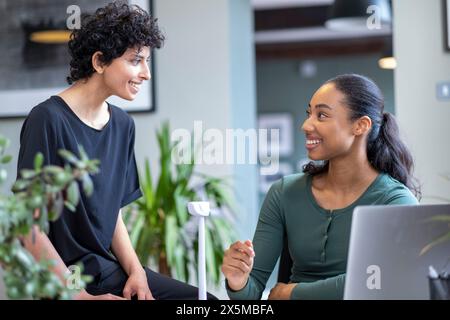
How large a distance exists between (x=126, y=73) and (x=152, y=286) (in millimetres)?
591

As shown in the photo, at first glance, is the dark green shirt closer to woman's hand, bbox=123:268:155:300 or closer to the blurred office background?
woman's hand, bbox=123:268:155:300

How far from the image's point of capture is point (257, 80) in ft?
35.4

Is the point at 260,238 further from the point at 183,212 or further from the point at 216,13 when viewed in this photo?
the point at 216,13

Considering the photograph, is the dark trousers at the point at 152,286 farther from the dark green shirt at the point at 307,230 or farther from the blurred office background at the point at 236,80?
the blurred office background at the point at 236,80

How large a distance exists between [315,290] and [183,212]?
2182mm

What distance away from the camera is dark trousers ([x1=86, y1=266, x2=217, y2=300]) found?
7.06ft

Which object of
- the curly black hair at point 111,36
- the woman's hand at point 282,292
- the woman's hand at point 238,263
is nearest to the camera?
the woman's hand at point 238,263

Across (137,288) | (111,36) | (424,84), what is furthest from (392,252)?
(424,84)

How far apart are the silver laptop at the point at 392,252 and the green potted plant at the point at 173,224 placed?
8.01 feet

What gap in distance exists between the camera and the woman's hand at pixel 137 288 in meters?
2.16

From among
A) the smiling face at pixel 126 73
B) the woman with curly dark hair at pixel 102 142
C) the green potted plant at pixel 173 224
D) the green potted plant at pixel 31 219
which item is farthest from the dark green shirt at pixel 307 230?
the green potted plant at pixel 173 224

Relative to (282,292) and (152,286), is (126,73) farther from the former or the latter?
(282,292)

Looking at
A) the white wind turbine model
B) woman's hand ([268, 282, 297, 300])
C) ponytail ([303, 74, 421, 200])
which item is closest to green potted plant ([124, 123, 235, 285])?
ponytail ([303, 74, 421, 200])
